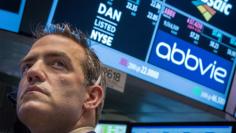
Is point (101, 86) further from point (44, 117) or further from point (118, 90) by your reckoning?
point (118, 90)

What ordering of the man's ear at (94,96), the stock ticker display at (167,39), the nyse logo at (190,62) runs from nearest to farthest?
the man's ear at (94,96) → the stock ticker display at (167,39) → the nyse logo at (190,62)

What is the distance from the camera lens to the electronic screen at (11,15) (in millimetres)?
2047

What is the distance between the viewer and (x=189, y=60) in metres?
2.58

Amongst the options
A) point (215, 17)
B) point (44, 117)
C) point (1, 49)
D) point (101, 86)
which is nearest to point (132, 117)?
point (215, 17)

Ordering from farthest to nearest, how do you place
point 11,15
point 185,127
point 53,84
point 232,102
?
1. point 232,102
2. point 185,127
3. point 11,15
4. point 53,84

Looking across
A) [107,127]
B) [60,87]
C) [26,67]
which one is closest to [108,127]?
[107,127]

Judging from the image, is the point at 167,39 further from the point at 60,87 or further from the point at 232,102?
the point at 60,87

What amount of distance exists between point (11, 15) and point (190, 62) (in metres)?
0.92

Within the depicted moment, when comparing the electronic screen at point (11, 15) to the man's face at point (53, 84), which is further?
the electronic screen at point (11, 15)

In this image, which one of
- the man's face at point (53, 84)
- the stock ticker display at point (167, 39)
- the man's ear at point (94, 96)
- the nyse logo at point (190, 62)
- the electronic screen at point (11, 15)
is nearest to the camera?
the man's face at point (53, 84)

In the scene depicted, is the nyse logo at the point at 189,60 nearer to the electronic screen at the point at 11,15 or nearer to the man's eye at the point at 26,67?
the electronic screen at the point at 11,15

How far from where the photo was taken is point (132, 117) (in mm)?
2928

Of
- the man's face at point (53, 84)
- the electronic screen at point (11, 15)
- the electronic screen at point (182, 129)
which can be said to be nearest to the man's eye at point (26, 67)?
the man's face at point (53, 84)

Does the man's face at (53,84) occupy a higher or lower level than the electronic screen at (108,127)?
higher
